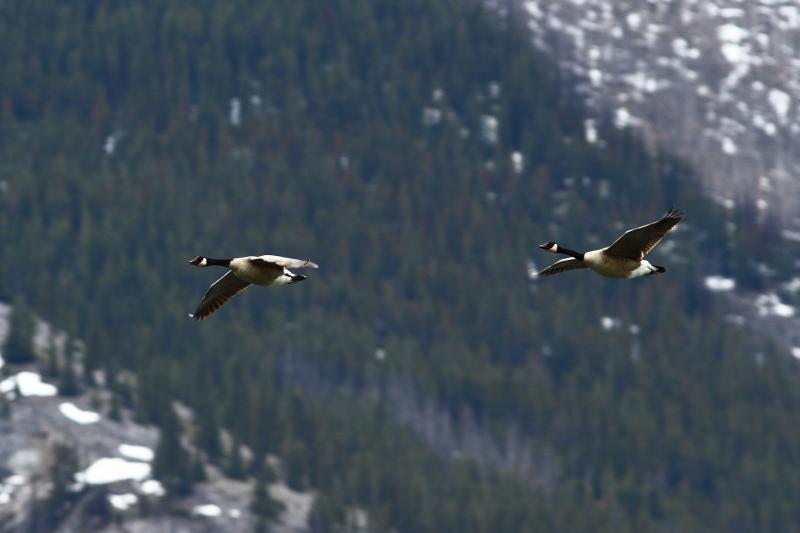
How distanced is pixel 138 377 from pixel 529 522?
143 ft

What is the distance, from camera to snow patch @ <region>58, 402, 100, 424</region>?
169 m

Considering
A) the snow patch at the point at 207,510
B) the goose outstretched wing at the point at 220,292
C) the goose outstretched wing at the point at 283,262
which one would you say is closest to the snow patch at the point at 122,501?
the snow patch at the point at 207,510

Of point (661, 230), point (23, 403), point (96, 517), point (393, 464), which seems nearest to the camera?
point (661, 230)

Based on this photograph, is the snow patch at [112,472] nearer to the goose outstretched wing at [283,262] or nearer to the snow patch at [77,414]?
the snow patch at [77,414]

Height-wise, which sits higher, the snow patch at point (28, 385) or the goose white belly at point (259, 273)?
the goose white belly at point (259, 273)

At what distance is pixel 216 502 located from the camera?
6309 inches

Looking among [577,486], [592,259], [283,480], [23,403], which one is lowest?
[577,486]

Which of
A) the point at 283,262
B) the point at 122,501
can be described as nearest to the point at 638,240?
the point at 283,262

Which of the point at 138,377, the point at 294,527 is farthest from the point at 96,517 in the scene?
the point at 138,377

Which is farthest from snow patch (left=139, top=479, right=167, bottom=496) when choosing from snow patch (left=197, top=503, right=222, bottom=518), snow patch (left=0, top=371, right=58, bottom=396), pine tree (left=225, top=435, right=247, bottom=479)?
snow patch (left=0, top=371, right=58, bottom=396)

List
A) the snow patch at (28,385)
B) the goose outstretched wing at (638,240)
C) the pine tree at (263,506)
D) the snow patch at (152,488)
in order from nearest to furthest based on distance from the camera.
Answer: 1. the goose outstretched wing at (638,240)
2. the pine tree at (263,506)
3. the snow patch at (152,488)
4. the snow patch at (28,385)

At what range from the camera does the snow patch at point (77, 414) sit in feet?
553

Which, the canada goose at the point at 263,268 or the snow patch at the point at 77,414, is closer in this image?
the canada goose at the point at 263,268

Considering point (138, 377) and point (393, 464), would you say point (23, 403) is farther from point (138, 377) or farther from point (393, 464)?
point (393, 464)
